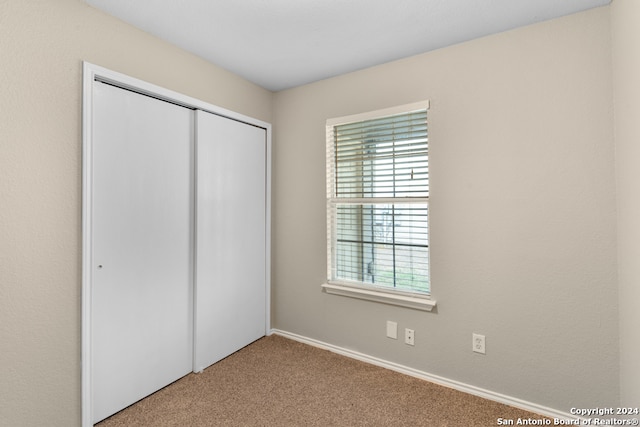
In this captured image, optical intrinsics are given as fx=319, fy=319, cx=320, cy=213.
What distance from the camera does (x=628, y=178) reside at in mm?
1559

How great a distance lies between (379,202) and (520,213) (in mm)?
938

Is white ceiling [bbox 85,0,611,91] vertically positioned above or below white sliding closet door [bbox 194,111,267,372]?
above

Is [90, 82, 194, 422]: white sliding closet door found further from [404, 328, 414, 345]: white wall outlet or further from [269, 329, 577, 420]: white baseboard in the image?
[404, 328, 414, 345]: white wall outlet

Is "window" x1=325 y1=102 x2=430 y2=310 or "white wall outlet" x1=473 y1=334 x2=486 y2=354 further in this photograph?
"window" x1=325 y1=102 x2=430 y2=310

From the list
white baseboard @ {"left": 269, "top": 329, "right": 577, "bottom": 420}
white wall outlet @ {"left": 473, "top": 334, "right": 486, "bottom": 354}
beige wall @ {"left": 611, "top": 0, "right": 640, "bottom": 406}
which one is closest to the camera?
beige wall @ {"left": 611, "top": 0, "right": 640, "bottom": 406}

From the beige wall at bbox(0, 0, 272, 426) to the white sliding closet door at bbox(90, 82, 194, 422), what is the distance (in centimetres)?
12

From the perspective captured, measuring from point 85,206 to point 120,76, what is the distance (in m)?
0.79

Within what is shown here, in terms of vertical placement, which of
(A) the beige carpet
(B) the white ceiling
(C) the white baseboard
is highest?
(B) the white ceiling

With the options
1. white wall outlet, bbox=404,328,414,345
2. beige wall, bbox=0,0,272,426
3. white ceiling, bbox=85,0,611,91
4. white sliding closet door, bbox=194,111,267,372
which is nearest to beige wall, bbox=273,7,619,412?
white wall outlet, bbox=404,328,414,345

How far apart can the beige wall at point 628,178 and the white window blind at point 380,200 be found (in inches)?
39.9

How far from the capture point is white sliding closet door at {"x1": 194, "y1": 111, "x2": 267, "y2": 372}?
7.94 feet

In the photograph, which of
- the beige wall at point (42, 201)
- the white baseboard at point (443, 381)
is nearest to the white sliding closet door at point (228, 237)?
the white baseboard at point (443, 381)

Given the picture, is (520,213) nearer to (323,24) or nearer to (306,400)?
(323,24)

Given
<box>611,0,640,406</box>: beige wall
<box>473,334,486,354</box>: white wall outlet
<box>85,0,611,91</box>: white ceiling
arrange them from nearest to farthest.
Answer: <box>611,0,640,406</box>: beige wall
<box>85,0,611,91</box>: white ceiling
<box>473,334,486,354</box>: white wall outlet
